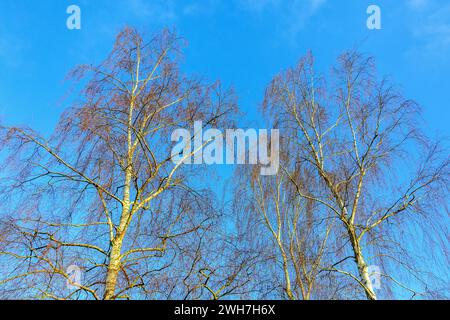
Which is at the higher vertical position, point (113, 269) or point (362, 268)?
point (362, 268)

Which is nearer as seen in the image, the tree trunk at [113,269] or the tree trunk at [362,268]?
the tree trunk at [113,269]

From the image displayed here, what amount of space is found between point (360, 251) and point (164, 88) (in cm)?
431

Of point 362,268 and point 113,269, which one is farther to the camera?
point 362,268

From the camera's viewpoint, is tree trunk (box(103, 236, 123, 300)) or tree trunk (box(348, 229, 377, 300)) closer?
tree trunk (box(103, 236, 123, 300))
